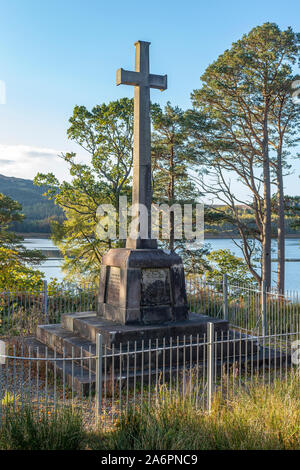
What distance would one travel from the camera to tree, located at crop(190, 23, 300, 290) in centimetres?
1778

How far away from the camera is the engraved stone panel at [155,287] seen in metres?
8.63

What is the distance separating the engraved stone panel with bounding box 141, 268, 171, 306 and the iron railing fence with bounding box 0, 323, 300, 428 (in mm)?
862

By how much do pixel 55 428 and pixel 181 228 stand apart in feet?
58.4

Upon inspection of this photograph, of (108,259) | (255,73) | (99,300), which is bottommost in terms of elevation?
(99,300)

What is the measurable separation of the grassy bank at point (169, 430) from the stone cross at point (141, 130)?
4482 mm

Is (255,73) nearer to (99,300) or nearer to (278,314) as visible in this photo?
(278,314)

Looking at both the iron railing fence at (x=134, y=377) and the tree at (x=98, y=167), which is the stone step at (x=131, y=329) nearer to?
the iron railing fence at (x=134, y=377)

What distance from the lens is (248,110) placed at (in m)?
19.3

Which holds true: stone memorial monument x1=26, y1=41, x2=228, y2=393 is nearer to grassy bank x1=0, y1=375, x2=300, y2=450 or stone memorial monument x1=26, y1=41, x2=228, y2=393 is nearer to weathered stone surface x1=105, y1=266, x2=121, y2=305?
weathered stone surface x1=105, y1=266, x2=121, y2=305

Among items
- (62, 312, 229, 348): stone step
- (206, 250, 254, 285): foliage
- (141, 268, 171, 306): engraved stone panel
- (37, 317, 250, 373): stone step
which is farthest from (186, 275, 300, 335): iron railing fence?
(206, 250, 254, 285): foliage

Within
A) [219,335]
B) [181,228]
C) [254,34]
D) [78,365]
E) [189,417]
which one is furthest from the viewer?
[181,228]

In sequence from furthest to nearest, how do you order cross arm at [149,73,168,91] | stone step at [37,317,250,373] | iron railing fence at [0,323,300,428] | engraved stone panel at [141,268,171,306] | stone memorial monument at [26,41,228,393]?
cross arm at [149,73,168,91] < engraved stone panel at [141,268,171,306] < stone memorial monument at [26,41,228,393] < stone step at [37,317,250,373] < iron railing fence at [0,323,300,428]
